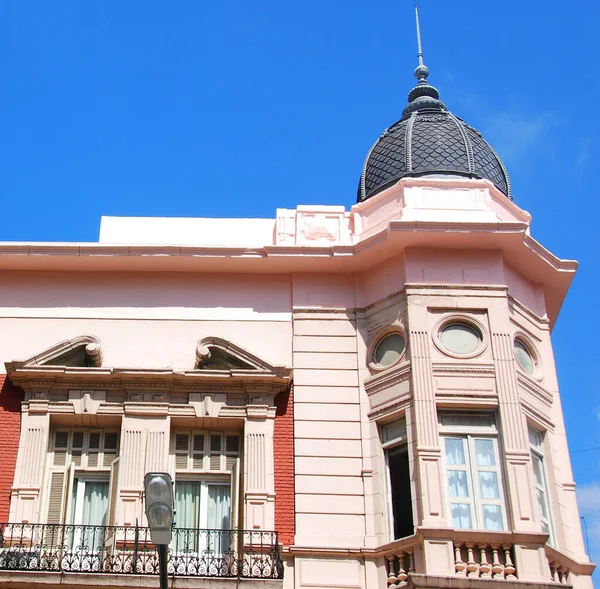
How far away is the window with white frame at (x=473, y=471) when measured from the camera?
1850 cm

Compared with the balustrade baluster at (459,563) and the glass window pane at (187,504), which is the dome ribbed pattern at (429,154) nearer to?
the glass window pane at (187,504)

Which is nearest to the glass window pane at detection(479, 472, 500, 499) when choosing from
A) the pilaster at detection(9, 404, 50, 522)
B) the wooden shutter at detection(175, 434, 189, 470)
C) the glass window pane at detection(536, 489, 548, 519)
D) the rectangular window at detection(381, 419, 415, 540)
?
the glass window pane at detection(536, 489, 548, 519)

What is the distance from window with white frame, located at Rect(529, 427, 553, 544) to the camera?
19.1 m

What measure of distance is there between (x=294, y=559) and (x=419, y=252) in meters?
5.94

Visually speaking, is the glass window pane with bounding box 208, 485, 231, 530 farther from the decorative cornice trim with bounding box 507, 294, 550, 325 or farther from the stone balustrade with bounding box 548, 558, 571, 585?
the decorative cornice trim with bounding box 507, 294, 550, 325

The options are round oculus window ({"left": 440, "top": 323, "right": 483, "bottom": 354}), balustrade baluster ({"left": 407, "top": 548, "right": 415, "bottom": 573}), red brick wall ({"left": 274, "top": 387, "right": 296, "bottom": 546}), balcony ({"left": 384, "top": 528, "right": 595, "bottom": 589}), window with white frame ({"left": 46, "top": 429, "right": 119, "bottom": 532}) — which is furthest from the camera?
round oculus window ({"left": 440, "top": 323, "right": 483, "bottom": 354})

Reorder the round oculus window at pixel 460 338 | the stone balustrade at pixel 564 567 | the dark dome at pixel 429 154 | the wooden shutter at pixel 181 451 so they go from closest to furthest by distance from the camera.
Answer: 1. the stone balustrade at pixel 564 567
2. the wooden shutter at pixel 181 451
3. the round oculus window at pixel 460 338
4. the dark dome at pixel 429 154

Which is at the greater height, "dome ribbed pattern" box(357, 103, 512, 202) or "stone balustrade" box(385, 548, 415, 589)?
"dome ribbed pattern" box(357, 103, 512, 202)

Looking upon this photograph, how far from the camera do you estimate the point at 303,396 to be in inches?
795

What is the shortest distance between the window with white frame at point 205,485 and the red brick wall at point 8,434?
264cm

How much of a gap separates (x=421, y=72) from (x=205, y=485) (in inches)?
443

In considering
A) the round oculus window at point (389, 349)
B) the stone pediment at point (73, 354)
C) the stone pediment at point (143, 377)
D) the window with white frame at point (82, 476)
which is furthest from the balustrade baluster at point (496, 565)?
the stone pediment at point (73, 354)

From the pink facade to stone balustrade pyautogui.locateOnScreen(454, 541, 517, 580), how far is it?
0.08ft

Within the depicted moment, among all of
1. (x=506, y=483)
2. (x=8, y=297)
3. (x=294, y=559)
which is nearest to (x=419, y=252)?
(x=506, y=483)
